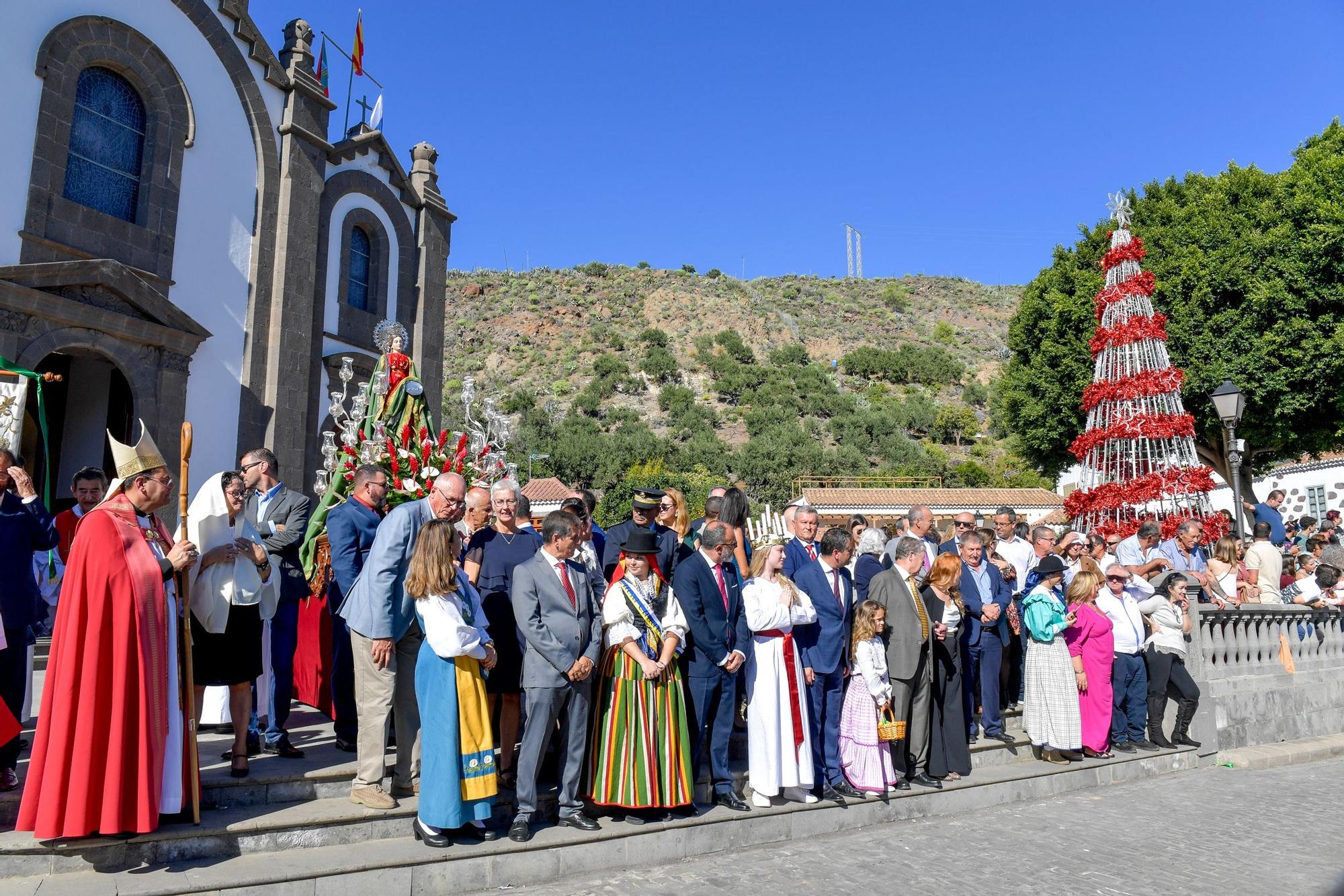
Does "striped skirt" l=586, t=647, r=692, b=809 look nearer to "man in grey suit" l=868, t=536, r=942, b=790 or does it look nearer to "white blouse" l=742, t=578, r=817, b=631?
"white blouse" l=742, t=578, r=817, b=631

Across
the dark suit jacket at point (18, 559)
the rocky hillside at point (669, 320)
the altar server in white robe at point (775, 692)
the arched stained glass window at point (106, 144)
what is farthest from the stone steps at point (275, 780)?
the rocky hillside at point (669, 320)

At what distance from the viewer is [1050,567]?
8242 millimetres

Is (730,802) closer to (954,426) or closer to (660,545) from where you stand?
(660,545)

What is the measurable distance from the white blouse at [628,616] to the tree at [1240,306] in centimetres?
1758

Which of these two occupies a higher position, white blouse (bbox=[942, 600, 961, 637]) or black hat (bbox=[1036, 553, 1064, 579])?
black hat (bbox=[1036, 553, 1064, 579])

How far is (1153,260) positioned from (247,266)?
18852 mm

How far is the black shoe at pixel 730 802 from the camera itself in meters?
6.17

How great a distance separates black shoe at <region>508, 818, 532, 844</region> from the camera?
17.1 ft

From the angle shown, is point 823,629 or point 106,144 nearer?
point 823,629

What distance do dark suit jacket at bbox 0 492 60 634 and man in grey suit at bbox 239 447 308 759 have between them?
1186mm

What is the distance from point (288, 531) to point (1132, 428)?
1250cm

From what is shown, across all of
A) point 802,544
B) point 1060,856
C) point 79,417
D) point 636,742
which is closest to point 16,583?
point 636,742

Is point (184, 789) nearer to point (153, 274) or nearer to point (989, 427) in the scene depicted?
point (153, 274)

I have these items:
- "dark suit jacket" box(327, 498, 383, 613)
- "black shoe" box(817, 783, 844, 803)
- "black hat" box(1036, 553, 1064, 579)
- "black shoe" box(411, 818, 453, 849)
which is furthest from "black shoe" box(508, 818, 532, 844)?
"black hat" box(1036, 553, 1064, 579)
